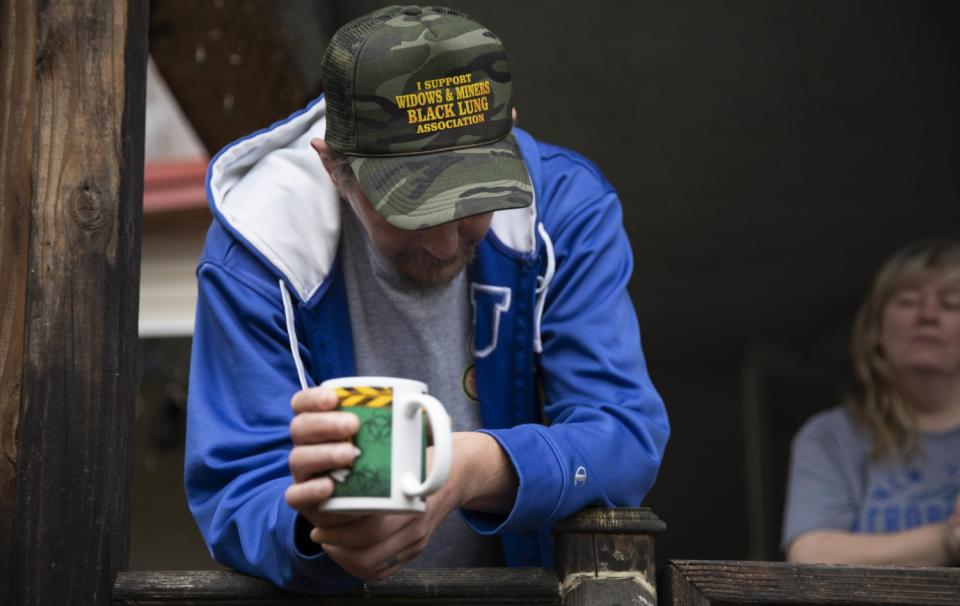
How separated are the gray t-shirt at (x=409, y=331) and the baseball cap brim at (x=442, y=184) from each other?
10.0 inches

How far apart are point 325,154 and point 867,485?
1.90m

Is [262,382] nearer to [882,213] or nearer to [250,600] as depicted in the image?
[250,600]

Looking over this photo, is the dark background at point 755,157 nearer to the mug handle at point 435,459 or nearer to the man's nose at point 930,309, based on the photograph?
the man's nose at point 930,309

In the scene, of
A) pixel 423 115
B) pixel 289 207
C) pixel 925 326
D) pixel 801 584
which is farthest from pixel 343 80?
pixel 925 326

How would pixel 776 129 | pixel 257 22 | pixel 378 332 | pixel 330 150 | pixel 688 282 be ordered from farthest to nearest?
pixel 688 282, pixel 776 129, pixel 257 22, pixel 378 332, pixel 330 150

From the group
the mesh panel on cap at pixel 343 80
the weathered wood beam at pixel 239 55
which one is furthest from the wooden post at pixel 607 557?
the weathered wood beam at pixel 239 55

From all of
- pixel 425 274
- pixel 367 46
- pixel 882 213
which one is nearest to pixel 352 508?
pixel 425 274

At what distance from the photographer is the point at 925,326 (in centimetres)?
348

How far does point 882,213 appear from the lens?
17.7 feet

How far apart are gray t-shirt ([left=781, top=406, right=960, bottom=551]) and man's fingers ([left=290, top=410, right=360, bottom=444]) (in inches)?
83.1

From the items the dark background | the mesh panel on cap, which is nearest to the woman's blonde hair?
the dark background

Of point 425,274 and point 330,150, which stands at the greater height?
point 330,150

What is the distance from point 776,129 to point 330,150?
3.02 meters

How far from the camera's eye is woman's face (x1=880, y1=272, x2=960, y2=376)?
342 cm
